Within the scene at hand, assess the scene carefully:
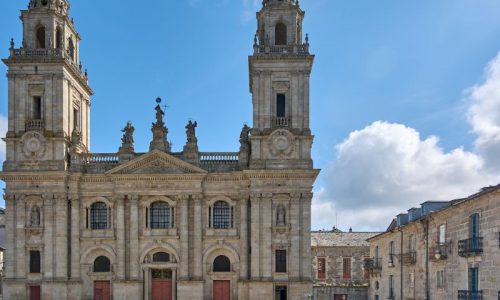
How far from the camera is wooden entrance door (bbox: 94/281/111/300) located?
48.3m

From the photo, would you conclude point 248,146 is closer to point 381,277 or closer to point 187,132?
point 187,132

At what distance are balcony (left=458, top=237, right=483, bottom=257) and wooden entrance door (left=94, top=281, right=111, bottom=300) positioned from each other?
1022 inches

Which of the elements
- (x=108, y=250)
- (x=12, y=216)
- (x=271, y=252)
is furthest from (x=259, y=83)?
(x=12, y=216)

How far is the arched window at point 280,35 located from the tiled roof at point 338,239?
94.1 feet

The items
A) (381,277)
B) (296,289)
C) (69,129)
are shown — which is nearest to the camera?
(296,289)

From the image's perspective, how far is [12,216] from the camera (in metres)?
48.1

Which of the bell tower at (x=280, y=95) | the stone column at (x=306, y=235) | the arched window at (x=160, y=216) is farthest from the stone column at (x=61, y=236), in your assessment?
the stone column at (x=306, y=235)

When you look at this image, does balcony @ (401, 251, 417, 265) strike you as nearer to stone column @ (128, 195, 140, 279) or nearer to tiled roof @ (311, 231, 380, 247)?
stone column @ (128, 195, 140, 279)

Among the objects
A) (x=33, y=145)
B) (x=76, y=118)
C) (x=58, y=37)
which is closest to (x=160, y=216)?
(x=33, y=145)

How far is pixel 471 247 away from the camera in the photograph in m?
34.3

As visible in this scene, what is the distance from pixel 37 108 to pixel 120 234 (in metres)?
11.7

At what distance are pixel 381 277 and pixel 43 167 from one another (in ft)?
102

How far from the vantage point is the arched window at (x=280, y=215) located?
47.8 meters

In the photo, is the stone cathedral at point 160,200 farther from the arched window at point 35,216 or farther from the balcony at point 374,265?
the balcony at point 374,265
